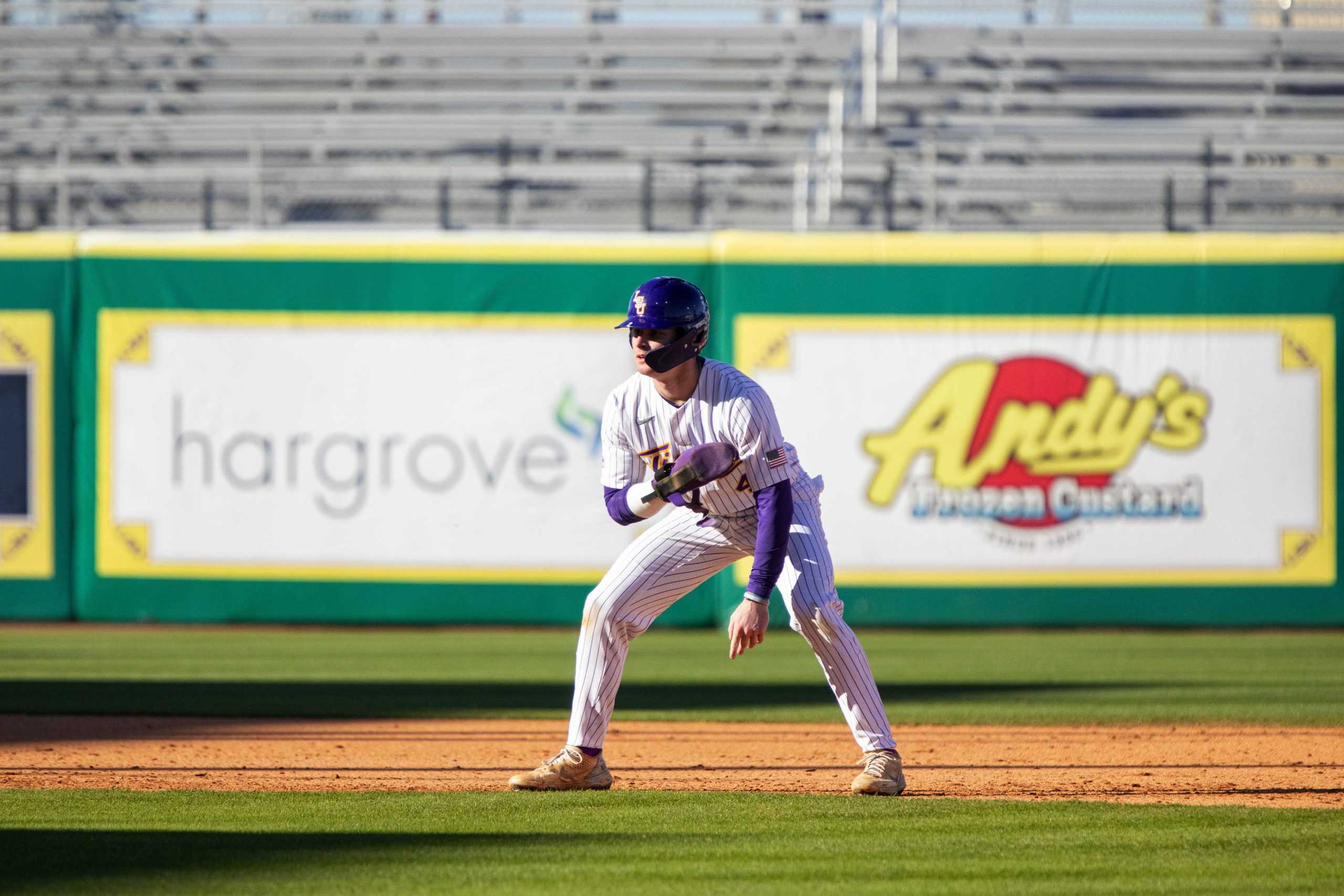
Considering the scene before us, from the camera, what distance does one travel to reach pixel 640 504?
470 cm

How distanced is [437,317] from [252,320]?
1373 millimetres

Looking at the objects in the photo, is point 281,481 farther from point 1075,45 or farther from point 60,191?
point 1075,45

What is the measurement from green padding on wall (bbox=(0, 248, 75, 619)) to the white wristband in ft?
25.1

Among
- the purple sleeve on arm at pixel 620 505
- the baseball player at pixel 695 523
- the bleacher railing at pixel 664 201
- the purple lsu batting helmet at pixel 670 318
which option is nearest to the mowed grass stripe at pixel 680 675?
the baseball player at pixel 695 523

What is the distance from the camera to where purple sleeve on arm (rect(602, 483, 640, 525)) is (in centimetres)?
480

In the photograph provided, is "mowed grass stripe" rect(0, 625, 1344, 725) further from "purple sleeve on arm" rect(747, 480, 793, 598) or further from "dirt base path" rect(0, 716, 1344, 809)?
"purple sleeve on arm" rect(747, 480, 793, 598)

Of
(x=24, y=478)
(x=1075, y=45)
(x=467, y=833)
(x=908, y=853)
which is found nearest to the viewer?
(x=908, y=853)

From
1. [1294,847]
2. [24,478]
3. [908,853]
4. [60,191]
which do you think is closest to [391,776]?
[908,853]

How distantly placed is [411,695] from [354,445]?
12.0 feet

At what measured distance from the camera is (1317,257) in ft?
36.6

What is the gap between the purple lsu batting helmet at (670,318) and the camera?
15.3 ft

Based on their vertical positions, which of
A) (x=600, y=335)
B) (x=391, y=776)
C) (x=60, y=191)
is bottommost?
(x=391, y=776)

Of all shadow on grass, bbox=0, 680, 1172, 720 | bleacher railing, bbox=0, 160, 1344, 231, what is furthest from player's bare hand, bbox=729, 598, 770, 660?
bleacher railing, bbox=0, 160, 1344, 231

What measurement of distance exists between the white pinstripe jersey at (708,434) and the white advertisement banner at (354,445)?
6.23m
